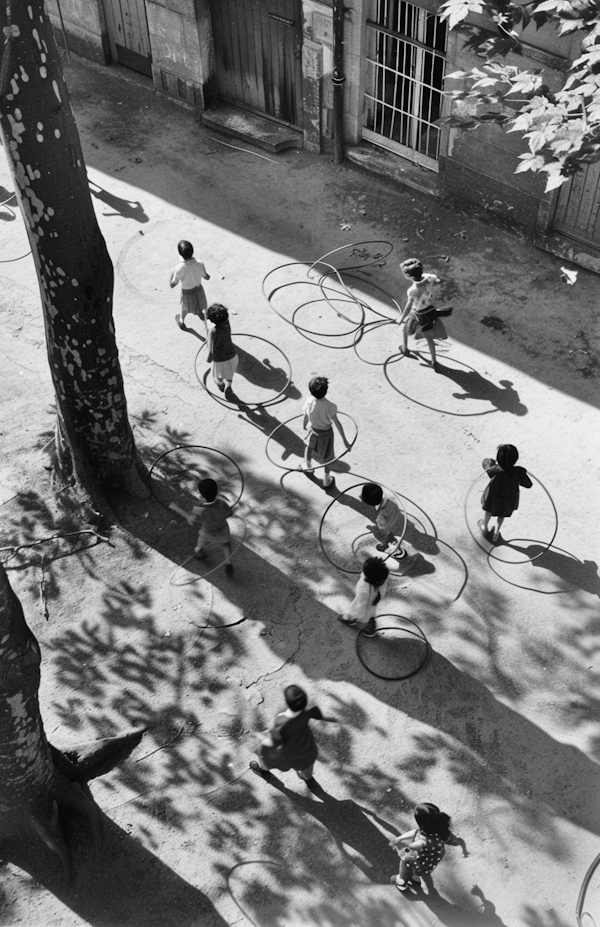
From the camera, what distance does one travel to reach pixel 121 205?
15805 mm

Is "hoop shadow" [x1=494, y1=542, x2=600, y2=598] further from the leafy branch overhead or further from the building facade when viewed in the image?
the building facade

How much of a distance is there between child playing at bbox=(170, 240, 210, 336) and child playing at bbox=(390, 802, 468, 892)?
7.60 metres

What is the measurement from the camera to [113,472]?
11164 millimetres

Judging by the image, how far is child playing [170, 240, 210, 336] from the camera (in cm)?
1255

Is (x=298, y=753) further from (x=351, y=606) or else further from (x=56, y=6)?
(x=56, y=6)

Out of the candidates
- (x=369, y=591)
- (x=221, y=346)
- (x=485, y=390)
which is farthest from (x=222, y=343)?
(x=369, y=591)

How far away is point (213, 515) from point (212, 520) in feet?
0.21

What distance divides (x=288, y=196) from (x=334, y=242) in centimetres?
155

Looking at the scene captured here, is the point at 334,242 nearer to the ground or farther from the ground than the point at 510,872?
farther from the ground

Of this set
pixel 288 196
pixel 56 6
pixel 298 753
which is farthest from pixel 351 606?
pixel 56 6

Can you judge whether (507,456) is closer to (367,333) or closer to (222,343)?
(222,343)

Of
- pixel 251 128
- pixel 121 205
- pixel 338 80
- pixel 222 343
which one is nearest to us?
pixel 222 343

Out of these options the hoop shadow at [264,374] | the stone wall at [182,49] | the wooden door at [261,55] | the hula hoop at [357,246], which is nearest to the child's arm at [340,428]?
the hoop shadow at [264,374]

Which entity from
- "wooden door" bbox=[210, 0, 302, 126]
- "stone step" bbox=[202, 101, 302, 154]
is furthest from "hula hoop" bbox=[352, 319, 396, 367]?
"wooden door" bbox=[210, 0, 302, 126]
